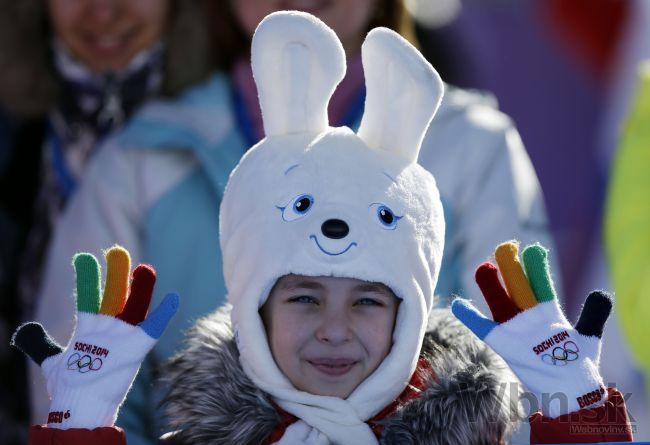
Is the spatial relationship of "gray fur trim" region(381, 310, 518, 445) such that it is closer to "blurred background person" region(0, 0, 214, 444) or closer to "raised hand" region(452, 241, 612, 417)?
"raised hand" region(452, 241, 612, 417)

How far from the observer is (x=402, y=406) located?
2.21 metres

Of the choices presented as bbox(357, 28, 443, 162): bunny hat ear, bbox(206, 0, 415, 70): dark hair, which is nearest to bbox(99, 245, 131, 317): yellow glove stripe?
bbox(357, 28, 443, 162): bunny hat ear

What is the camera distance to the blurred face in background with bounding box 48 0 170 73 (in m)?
3.27

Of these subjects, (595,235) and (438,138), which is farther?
(595,235)

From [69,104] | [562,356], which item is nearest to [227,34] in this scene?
[69,104]

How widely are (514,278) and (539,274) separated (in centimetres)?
4

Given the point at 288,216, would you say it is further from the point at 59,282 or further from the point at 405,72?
the point at 59,282

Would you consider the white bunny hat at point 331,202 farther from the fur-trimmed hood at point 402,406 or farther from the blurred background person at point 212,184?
the blurred background person at point 212,184

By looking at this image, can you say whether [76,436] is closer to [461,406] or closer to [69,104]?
[461,406]

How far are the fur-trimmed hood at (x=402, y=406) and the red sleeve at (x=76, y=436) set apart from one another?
0.16m

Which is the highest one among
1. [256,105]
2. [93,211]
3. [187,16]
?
[187,16]

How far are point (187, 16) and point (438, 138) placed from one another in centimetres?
75

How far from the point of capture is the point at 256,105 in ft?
10.1

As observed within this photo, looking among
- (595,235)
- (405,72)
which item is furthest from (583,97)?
(405,72)
